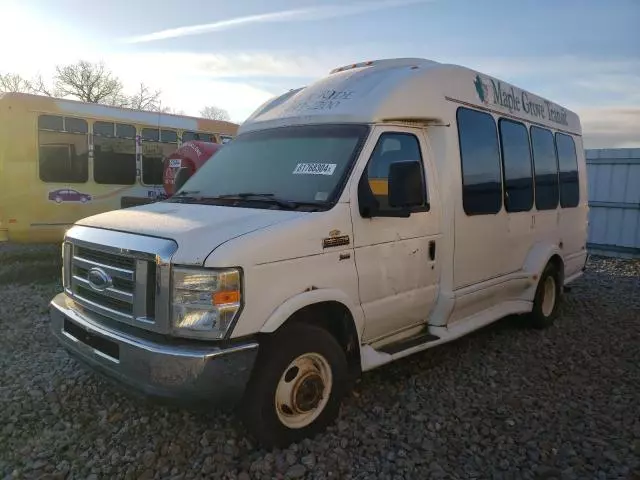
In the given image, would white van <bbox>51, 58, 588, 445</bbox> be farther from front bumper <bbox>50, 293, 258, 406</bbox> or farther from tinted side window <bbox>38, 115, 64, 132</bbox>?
tinted side window <bbox>38, 115, 64, 132</bbox>

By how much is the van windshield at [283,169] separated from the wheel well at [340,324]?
742 mm

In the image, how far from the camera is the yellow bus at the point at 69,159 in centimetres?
910

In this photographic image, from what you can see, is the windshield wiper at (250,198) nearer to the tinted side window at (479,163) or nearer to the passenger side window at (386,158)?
the passenger side window at (386,158)

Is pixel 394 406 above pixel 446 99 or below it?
below

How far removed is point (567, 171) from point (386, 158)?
406cm

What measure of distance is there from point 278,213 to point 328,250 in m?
0.42

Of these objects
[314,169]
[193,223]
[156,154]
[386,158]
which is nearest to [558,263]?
[386,158]

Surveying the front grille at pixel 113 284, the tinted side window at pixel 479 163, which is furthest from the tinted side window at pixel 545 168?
the front grille at pixel 113 284

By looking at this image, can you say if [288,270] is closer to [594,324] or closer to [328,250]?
[328,250]

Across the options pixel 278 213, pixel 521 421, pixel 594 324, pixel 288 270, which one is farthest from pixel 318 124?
pixel 594 324

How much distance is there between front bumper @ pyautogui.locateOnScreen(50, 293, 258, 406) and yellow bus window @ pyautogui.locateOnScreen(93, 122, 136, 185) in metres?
7.82

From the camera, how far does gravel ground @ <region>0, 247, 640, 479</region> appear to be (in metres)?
3.29

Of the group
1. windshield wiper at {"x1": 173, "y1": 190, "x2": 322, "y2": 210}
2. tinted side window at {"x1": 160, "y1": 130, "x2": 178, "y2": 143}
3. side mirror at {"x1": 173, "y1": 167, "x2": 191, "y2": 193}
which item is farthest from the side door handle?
tinted side window at {"x1": 160, "y1": 130, "x2": 178, "y2": 143}

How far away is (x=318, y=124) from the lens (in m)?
4.23
